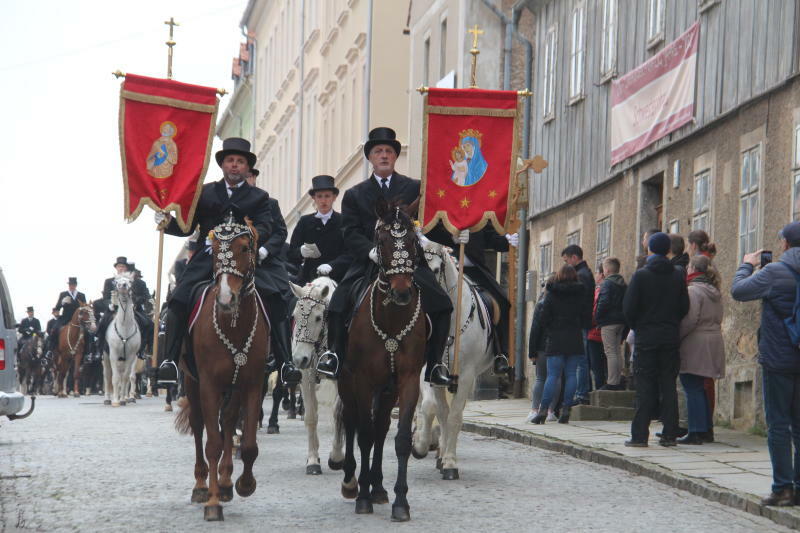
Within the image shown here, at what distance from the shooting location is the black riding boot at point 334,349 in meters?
10.7

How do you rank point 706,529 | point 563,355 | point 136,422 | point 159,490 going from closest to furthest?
point 706,529, point 159,490, point 563,355, point 136,422

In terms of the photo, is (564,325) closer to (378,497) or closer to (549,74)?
(378,497)

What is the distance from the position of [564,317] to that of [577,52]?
831 cm

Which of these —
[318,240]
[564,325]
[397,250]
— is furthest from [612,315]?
[397,250]

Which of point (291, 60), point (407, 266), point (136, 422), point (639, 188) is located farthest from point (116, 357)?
point (291, 60)

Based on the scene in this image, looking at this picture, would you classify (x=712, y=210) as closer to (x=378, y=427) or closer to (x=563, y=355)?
(x=563, y=355)

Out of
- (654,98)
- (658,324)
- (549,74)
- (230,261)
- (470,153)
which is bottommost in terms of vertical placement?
(658,324)

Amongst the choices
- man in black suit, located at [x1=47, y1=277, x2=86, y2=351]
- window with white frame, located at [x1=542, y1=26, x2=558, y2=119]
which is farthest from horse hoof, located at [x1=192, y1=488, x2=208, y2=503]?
man in black suit, located at [x1=47, y1=277, x2=86, y2=351]

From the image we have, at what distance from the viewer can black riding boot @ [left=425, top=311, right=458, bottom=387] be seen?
35.8ft

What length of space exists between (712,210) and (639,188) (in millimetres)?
3194

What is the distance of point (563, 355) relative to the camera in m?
18.4

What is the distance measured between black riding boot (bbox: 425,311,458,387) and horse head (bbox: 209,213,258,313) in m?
1.43

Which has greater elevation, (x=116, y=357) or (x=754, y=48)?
(x=754, y=48)

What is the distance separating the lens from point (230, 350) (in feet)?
34.2
